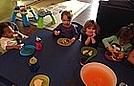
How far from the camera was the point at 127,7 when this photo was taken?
1679 millimetres

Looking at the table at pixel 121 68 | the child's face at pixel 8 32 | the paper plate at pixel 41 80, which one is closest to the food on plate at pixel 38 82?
the paper plate at pixel 41 80

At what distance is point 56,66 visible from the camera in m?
1.04

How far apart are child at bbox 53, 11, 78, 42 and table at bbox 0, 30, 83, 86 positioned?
0.45 feet

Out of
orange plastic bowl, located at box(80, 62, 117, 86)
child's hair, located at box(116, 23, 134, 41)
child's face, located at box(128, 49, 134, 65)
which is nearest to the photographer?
orange plastic bowl, located at box(80, 62, 117, 86)

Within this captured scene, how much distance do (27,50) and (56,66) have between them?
0.24 meters

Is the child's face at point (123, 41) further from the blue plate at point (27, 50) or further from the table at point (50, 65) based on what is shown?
the blue plate at point (27, 50)

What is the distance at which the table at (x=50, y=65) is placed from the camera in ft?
3.12

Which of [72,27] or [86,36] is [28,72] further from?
[72,27]

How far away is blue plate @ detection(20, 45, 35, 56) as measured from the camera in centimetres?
114

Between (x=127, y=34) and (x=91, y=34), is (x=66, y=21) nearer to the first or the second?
(x=91, y=34)

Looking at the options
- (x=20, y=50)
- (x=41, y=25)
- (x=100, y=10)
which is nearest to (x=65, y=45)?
(x=20, y=50)

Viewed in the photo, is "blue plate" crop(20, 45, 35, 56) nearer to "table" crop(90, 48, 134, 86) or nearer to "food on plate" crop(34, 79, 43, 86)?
"food on plate" crop(34, 79, 43, 86)

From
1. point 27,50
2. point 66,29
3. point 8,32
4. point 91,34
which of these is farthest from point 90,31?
point 8,32

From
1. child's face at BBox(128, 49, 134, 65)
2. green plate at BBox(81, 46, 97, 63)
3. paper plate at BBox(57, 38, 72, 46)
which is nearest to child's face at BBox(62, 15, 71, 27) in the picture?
paper plate at BBox(57, 38, 72, 46)
